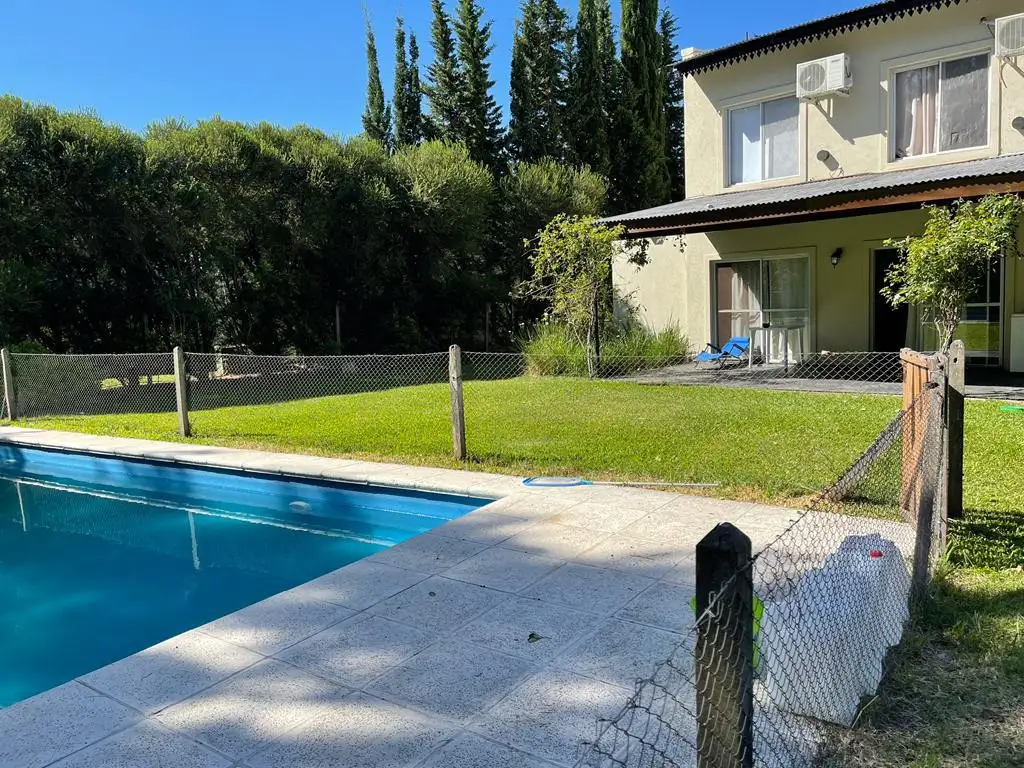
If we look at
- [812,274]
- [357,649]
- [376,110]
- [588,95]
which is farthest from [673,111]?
[357,649]

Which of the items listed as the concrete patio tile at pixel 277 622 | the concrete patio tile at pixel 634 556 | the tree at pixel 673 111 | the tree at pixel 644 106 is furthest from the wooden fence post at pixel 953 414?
the tree at pixel 673 111

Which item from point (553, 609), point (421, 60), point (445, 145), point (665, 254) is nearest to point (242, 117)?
point (445, 145)

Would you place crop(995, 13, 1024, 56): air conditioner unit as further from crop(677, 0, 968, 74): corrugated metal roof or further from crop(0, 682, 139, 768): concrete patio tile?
crop(0, 682, 139, 768): concrete patio tile

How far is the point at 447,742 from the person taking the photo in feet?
9.14

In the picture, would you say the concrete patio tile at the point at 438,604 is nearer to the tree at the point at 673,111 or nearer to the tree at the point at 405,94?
the tree at the point at 405,94

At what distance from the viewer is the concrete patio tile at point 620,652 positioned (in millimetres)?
3236

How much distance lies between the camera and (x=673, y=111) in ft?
94.0

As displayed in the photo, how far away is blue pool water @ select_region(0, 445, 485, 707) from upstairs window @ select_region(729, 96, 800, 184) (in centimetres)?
1106

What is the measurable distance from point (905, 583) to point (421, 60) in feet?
89.8

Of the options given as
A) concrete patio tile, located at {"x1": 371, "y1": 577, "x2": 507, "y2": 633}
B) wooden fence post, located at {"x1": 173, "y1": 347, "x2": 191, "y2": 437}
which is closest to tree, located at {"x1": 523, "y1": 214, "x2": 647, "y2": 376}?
wooden fence post, located at {"x1": 173, "y1": 347, "x2": 191, "y2": 437}

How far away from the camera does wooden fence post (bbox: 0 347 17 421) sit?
11516 millimetres

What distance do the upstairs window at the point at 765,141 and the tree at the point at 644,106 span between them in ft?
36.5

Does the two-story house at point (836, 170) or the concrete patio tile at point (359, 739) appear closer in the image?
the concrete patio tile at point (359, 739)

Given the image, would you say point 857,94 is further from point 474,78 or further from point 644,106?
point 474,78
